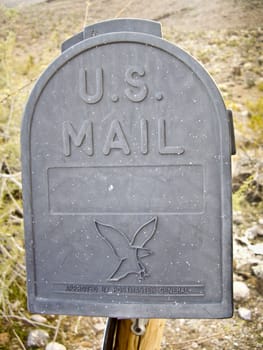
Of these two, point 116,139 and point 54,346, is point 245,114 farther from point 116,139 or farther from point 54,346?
point 116,139

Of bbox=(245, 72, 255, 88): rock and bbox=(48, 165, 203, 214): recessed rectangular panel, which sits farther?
bbox=(245, 72, 255, 88): rock

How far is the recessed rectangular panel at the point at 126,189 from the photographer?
100cm

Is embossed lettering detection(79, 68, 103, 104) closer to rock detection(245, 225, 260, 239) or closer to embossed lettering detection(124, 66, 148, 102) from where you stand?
embossed lettering detection(124, 66, 148, 102)

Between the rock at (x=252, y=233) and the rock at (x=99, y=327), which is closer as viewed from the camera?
the rock at (x=99, y=327)

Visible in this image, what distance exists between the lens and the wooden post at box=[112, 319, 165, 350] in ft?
4.00

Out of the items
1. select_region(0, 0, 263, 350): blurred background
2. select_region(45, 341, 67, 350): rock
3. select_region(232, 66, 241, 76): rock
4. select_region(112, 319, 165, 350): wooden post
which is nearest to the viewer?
select_region(112, 319, 165, 350): wooden post

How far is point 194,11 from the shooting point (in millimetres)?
2572

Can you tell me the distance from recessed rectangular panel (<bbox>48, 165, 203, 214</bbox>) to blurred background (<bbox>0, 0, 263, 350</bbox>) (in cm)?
104

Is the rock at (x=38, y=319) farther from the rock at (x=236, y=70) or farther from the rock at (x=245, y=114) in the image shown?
the rock at (x=236, y=70)

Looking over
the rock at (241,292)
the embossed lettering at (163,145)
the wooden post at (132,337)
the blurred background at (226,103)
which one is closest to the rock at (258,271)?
the blurred background at (226,103)

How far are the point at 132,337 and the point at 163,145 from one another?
55 centimetres

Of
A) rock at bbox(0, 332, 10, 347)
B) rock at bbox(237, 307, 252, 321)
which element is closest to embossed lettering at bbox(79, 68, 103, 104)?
rock at bbox(0, 332, 10, 347)

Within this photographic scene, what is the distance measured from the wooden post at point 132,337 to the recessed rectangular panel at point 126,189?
0.39m

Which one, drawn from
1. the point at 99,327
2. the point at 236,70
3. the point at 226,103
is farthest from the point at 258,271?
the point at 236,70
